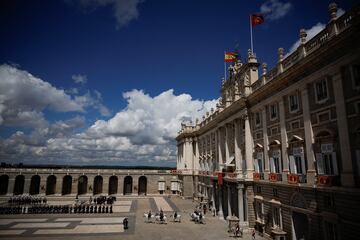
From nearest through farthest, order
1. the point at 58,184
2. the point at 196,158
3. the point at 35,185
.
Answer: the point at 196,158, the point at 58,184, the point at 35,185

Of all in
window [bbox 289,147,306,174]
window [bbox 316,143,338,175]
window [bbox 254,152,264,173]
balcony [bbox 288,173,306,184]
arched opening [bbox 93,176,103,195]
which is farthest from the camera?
arched opening [bbox 93,176,103,195]

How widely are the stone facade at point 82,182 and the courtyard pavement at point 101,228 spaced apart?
26352mm

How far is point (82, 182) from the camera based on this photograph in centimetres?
7000

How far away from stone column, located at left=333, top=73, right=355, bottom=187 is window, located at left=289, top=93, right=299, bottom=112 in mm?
4537

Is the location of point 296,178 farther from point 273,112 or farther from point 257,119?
point 257,119

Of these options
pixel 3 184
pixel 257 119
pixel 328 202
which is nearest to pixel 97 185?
pixel 3 184

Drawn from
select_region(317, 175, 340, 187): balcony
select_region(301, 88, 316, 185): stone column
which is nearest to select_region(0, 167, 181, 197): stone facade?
select_region(301, 88, 316, 185): stone column

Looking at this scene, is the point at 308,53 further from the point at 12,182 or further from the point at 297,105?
the point at 12,182

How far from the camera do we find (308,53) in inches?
752

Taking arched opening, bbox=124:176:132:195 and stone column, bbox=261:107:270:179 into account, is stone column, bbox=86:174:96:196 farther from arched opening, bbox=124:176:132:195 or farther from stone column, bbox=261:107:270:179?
stone column, bbox=261:107:270:179

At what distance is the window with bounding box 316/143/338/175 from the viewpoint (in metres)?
16.5

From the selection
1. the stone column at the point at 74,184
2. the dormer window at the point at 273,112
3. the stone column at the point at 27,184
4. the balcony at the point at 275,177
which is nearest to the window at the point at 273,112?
the dormer window at the point at 273,112

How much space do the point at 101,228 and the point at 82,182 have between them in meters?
44.8

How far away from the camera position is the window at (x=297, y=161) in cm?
1989
